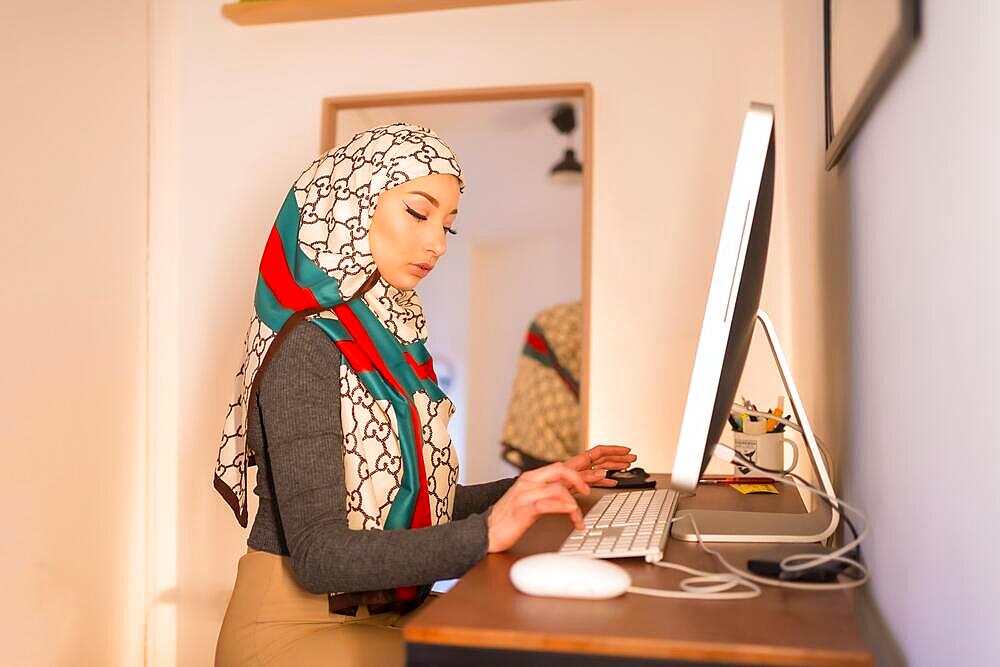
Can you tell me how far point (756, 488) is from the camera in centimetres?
153

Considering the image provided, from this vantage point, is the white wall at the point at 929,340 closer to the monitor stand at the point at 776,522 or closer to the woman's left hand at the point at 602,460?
the monitor stand at the point at 776,522

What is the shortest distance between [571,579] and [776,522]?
0.44 metres

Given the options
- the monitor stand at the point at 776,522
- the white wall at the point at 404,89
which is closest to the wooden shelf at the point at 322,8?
the white wall at the point at 404,89

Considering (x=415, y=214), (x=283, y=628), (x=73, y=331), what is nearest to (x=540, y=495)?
(x=283, y=628)

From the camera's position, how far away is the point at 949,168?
2.57 feet

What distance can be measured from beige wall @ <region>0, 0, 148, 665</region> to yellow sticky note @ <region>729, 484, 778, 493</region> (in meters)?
1.50

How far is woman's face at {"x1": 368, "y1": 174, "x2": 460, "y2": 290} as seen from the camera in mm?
1466

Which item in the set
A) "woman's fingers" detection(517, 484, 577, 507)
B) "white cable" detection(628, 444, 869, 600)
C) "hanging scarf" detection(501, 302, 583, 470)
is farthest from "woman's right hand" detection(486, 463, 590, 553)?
"hanging scarf" detection(501, 302, 583, 470)

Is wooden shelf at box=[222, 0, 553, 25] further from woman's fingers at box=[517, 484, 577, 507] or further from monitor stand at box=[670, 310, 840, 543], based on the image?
woman's fingers at box=[517, 484, 577, 507]

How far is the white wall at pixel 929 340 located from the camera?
2.27 ft

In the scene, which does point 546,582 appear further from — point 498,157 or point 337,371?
point 498,157

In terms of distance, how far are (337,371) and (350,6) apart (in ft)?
4.37

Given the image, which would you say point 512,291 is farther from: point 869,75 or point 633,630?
point 633,630

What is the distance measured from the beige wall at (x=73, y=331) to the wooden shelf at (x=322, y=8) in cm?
30
